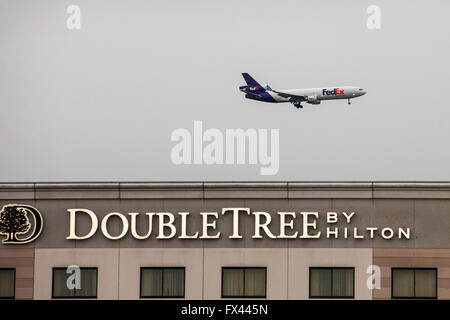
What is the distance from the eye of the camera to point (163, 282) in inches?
1980

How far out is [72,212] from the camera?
51.2 meters

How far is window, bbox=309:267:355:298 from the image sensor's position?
163 ft

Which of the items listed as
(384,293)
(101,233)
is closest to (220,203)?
(101,233)

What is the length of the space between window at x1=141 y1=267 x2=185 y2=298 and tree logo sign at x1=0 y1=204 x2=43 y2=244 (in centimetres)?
645

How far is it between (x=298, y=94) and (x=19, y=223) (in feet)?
224

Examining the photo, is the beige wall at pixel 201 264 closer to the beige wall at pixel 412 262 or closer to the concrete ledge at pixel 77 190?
the beige wall at pixel 412 262

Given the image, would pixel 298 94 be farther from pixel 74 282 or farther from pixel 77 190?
pixel 74 282

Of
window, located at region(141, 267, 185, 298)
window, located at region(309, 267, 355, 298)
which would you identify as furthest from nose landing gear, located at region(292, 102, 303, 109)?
window, located at region(141, 267, 185, 298)

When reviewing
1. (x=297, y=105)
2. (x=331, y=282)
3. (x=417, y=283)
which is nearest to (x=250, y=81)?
(x=297, y=105)

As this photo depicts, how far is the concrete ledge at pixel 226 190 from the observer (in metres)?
49.8

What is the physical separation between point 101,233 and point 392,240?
15.8 meters

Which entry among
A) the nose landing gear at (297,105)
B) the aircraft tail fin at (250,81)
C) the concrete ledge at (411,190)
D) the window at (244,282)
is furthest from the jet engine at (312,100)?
the window at (244,282)
